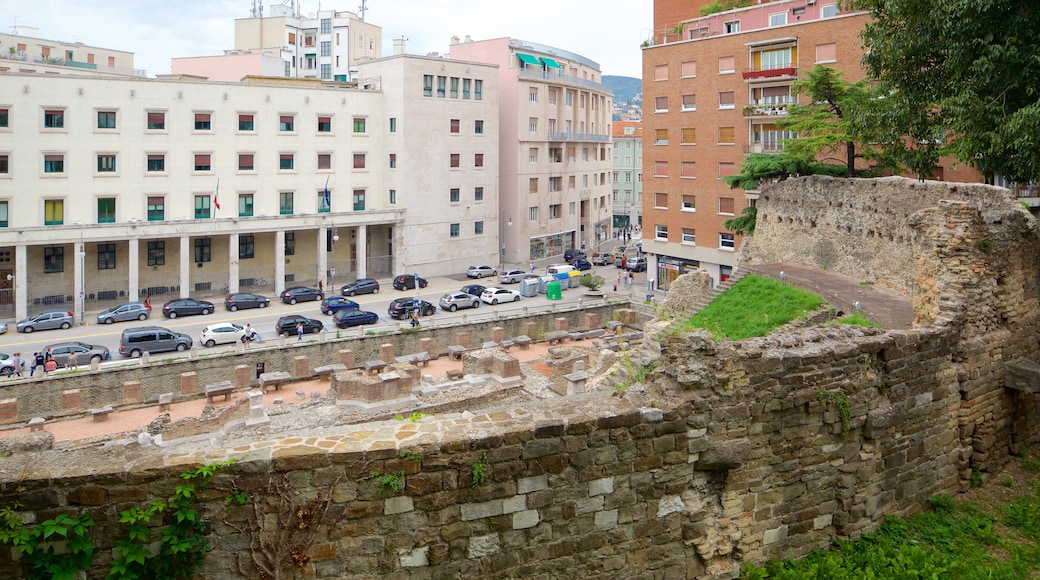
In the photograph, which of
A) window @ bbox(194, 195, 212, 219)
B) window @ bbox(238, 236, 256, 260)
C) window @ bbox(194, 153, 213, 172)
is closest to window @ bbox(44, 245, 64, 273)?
window @ bbox(194, 195, 212, 219)

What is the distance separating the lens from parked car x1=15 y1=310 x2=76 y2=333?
→ 40062mm

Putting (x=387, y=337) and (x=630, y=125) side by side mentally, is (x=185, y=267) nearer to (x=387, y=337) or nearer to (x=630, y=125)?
(x=387, y=337)

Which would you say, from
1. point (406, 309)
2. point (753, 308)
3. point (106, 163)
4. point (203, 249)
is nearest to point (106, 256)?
point (203, 249)

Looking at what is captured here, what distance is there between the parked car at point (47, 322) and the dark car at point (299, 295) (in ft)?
37.4

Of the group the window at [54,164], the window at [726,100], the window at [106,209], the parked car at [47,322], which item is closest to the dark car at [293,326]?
the parked car at [47,322]

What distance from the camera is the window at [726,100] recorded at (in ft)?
151

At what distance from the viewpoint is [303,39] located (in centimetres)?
8488

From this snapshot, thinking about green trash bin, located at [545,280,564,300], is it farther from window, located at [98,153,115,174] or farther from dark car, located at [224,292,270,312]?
window, located at [98,153,115,174]

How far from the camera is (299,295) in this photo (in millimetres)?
48188

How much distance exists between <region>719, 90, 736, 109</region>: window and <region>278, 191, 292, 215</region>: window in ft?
90.8

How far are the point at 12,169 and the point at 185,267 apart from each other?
10.0m

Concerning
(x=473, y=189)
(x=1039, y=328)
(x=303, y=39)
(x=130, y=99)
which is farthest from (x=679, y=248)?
(x=303, y=39)

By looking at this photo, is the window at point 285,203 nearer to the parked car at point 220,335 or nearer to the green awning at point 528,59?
the parked car at point 220,335

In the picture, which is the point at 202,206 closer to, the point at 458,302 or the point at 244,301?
the point at 244,301
